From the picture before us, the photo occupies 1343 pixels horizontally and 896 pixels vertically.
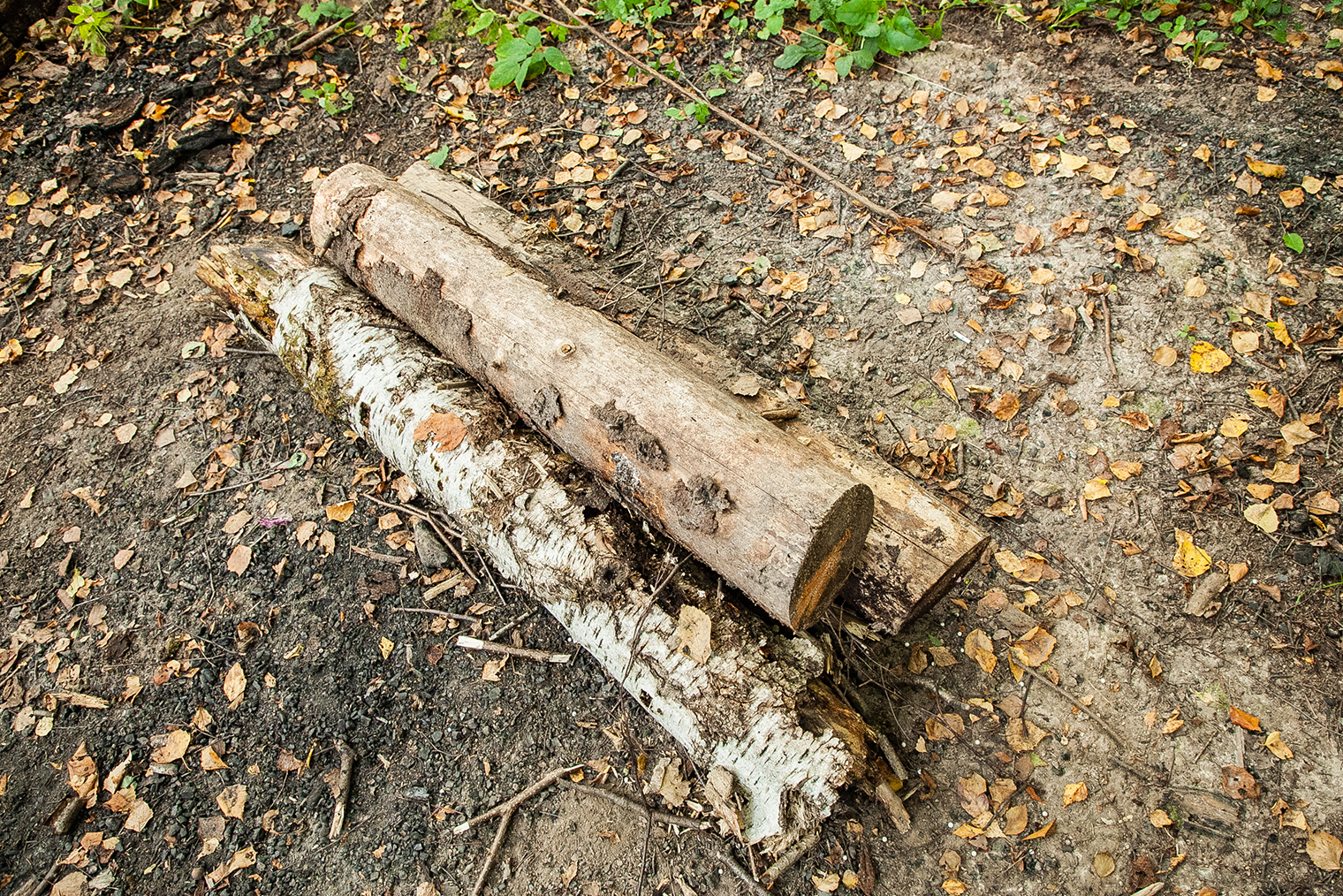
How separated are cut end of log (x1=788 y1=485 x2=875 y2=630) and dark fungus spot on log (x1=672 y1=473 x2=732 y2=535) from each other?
307mm

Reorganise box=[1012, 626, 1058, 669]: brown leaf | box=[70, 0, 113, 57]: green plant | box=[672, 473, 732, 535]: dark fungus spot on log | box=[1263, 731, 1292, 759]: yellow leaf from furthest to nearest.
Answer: box=[70, 0, 113, 57]: green plant → box=[1012, 626, 1058, 669]: brown leaf → box=[1263, 731, 1292, 759]: yellow leaf → box=[672, 473, 732, 535]: dark fungus spot on log

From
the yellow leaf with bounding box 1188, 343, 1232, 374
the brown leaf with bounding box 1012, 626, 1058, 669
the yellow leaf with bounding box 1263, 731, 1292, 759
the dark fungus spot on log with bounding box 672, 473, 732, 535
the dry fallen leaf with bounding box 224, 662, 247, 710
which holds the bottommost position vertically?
the dry fallen leaf with bounding box 224, 662, 247, 710

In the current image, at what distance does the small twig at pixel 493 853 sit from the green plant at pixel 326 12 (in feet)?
18.8

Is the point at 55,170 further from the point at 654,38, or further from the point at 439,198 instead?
the point at 654,38

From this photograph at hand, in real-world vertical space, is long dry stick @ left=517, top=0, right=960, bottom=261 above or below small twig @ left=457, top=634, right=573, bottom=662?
above

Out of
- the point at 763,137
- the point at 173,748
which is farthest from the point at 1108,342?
the point at 173,748

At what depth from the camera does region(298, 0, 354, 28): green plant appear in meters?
5.55

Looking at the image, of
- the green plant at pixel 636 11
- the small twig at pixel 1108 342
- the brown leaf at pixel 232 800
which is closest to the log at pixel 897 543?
the small twig at pixel 1108 342

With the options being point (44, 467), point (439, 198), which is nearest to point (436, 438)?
point (439, 198)

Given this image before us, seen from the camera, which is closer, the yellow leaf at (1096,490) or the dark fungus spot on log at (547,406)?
the dark fungus spot on log at (547,406)

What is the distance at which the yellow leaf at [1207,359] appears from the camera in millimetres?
3371

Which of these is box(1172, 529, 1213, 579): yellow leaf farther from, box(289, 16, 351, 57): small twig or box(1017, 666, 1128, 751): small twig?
box(289, 16, 351, 57): small twig

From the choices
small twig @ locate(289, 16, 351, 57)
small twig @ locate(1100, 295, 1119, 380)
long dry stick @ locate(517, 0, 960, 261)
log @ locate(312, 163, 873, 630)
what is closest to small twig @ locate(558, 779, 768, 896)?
log @ locate(312, 163, 873, 630)

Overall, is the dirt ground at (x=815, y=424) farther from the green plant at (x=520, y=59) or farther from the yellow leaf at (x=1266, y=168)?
the green plant at (x=520, y=59)
